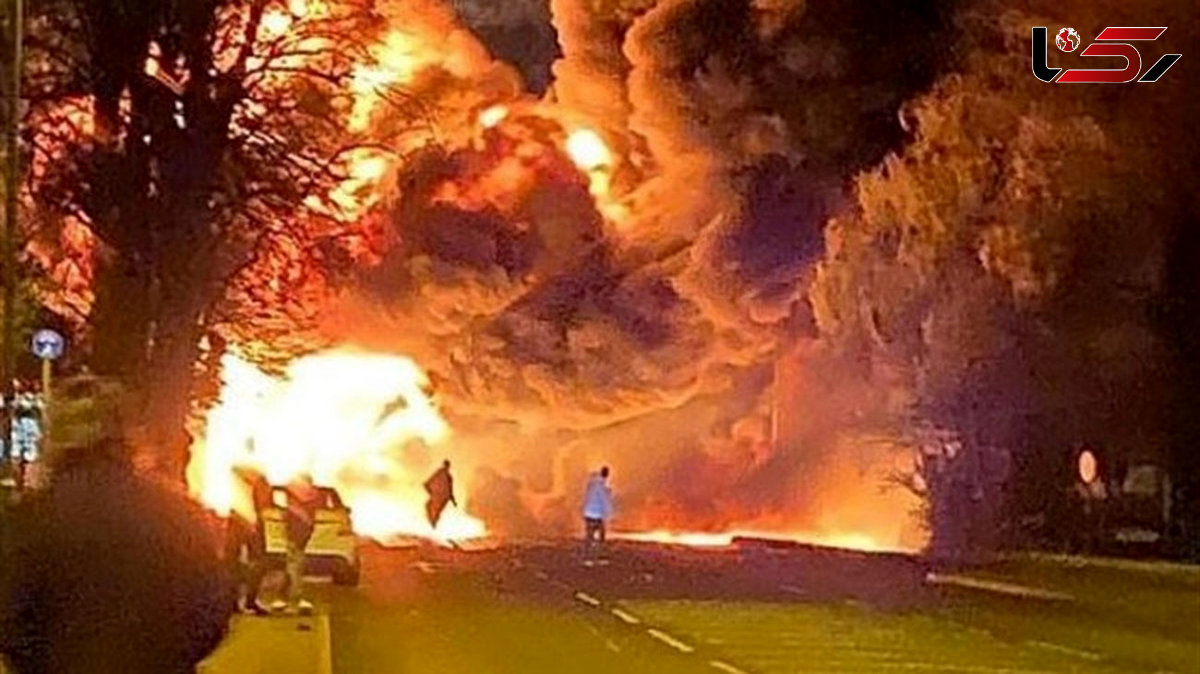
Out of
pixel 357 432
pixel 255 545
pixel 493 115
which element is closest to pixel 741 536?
pixel 357 432

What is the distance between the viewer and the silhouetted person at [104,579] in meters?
7.50

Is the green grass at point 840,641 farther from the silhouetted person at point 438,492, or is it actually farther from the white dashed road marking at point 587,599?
the silhouetted person at point 438,492

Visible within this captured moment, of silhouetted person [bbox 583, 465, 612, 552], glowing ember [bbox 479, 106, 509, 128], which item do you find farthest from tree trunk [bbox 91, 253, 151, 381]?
glowing ember [bbox 479, 106, 509, 128]

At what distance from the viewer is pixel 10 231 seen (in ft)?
51.7

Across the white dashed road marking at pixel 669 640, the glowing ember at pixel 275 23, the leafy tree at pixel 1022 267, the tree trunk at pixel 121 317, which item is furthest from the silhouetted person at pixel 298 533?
the leafy tree at pixel 1022 267

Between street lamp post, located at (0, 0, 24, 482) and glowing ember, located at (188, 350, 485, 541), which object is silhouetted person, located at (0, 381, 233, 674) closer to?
street lamp post, located at (0, 0, 24, 482)

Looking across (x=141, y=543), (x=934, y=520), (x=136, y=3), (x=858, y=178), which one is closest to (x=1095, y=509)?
(x=934, y=520)

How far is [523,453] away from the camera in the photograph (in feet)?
111

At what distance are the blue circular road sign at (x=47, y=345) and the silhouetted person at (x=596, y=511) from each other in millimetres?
10551

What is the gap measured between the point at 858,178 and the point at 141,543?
71.1ft

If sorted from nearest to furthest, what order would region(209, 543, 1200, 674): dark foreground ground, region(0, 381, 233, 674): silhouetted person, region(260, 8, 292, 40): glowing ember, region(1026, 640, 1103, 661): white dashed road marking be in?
region(0, 381, 233, 674): silhouetted person, region(209, 543, 1200, 674): dark foreground ground, region(1026, 640, 1103, 661): white dashed road marking, region(260, 8, 292, 40): glowing ember

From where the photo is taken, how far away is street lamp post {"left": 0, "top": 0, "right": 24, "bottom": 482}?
1475 centimetres

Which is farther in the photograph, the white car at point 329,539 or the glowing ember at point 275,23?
the glowing ember at point 275,23

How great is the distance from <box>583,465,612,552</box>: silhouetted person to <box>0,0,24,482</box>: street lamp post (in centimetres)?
1258
